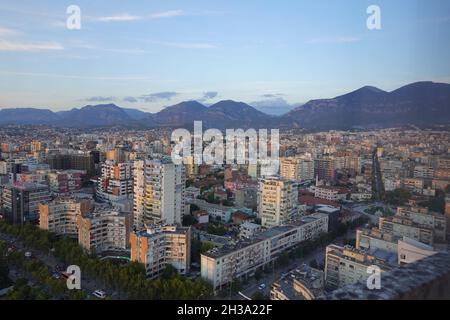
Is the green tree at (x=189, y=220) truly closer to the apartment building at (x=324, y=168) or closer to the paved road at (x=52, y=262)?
the paved road at (x=52, y=262)

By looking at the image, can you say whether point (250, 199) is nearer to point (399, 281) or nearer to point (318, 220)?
point (318, 220)

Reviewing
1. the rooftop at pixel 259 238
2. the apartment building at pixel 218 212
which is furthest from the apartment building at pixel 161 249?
the apartment building at pixel 218 212

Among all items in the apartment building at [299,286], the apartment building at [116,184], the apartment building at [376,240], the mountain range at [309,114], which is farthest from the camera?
the apartment building at [116,184]

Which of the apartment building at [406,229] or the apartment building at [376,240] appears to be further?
the apartment building at [406,229]
